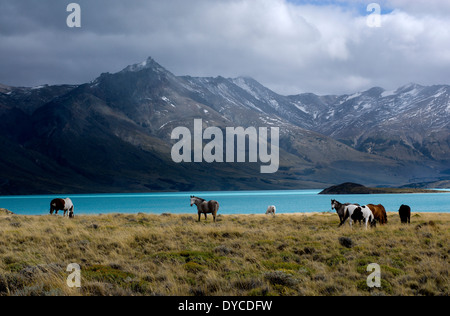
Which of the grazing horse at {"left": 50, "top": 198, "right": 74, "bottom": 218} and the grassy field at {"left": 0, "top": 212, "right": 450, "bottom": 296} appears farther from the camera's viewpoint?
the grazing horse at {"left": 50, "top": 198, "right": 74, "bottom": 218}

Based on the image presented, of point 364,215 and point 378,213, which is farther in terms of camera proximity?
point 378,213

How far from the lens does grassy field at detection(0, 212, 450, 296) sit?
12.2m

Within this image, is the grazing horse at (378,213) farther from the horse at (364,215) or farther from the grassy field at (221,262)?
the grassy field at (221,262)

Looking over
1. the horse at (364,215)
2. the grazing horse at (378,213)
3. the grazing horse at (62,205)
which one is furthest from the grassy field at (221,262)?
the grazing horse at (62,205)

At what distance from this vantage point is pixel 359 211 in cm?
2775

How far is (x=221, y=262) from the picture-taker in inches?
607

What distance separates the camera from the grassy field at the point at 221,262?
12164mm

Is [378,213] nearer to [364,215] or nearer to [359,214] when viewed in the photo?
[359,214]

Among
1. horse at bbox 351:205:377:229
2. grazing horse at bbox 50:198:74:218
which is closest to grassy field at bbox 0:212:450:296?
horse at bbox 351:205:377:229

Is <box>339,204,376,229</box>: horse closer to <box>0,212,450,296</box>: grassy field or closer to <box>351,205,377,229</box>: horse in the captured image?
<box>351,205,377,229</box>: horse

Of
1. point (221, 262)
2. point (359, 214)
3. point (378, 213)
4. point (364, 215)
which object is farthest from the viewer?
point (378, 213)

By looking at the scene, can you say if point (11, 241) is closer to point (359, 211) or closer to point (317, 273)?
point (317, 273)

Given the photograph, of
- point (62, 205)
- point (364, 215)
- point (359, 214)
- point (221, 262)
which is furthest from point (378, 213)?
point (62, 205)
